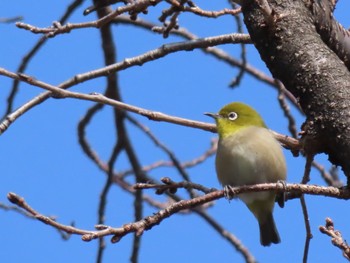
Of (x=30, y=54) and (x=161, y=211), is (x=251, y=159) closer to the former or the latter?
(x=30, y=54)

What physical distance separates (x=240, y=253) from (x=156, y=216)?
2511 mm

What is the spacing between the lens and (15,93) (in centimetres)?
422

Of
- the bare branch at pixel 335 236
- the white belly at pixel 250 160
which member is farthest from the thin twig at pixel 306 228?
the white belly at pixel 250 160

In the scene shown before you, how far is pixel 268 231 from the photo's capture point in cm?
452

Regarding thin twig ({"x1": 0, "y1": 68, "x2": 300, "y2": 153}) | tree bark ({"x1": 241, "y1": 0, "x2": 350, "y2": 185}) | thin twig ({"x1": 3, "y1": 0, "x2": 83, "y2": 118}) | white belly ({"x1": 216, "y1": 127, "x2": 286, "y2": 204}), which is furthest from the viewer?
thin twig ({"x1": 3, "y1": 0, "x2": 83, "y2": 118})

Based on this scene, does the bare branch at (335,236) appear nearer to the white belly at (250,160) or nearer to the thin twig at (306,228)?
the thin twig at (306,228)

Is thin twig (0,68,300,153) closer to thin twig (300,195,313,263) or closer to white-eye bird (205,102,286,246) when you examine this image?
thin twig (300,195,313,263)

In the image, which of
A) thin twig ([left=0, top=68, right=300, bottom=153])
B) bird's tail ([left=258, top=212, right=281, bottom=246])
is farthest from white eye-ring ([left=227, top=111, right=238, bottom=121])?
thin twig ([left=0, top=68, right=300, bottom=153])

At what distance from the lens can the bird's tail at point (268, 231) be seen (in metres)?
4.48

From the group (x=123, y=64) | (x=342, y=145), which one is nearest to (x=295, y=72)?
(x=342, y=145)

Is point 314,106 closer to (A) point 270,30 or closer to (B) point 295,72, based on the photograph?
(B) point 295,72

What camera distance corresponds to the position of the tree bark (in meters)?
2.41

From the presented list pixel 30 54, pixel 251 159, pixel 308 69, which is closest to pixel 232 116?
pixel 251 159

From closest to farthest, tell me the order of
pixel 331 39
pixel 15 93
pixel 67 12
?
pixel 331 39, pixel 15 93, pixel 67 12
